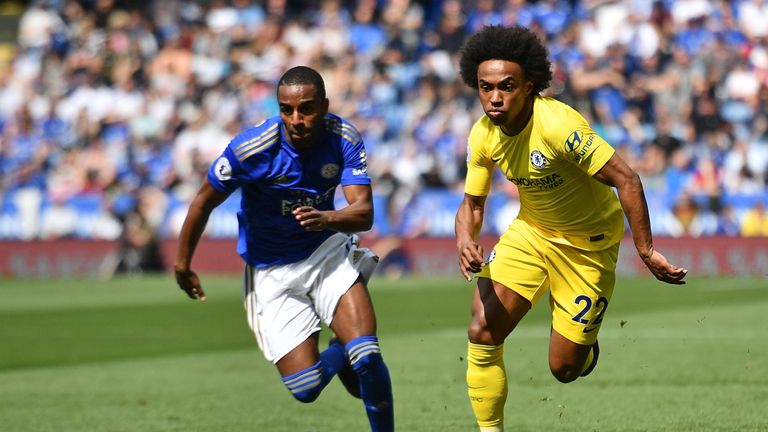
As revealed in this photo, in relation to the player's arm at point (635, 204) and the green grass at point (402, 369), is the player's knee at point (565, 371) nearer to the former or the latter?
the green grass at point (402, 369)

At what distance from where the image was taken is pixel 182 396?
405 inches

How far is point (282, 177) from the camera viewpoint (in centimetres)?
796

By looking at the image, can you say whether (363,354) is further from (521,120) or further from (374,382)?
(521,120)

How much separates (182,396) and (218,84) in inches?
715

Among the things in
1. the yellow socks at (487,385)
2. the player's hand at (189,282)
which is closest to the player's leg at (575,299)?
the yellow socks at (487,385)

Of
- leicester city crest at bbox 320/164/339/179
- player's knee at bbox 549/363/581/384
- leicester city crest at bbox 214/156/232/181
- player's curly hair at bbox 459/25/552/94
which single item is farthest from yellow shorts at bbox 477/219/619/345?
leicester city crest at bbox 214/156/232/181

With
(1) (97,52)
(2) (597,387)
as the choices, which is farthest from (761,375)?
(1) (97,52)

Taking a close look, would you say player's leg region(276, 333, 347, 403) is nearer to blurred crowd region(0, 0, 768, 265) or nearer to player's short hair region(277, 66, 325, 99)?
player's short hair region(277, 66, 325, 99)

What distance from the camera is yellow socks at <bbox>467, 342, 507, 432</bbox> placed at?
7602mm

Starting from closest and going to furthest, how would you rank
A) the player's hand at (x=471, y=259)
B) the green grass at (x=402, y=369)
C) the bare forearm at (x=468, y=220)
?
the player's hand at (x=471, y=259) → the bare forearm at (x=468, y=220) → the green grass at (x=402, y=369)

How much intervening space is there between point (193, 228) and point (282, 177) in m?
0.65

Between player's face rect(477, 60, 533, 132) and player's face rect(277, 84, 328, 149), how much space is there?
999 millimetres

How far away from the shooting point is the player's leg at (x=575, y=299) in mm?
7883

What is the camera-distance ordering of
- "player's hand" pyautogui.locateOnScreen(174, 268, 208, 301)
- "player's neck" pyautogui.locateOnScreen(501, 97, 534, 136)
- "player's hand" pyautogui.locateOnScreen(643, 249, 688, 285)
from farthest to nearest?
"player's hand" pyautogui.locateOnScreen(174, 268, 208, 301) < "player's neck" pyautogui.locateOnScreen(501, 97, 534, 136) < "player's hand" pyautogui.locateOnScreen(643, 249, 688, 285)
